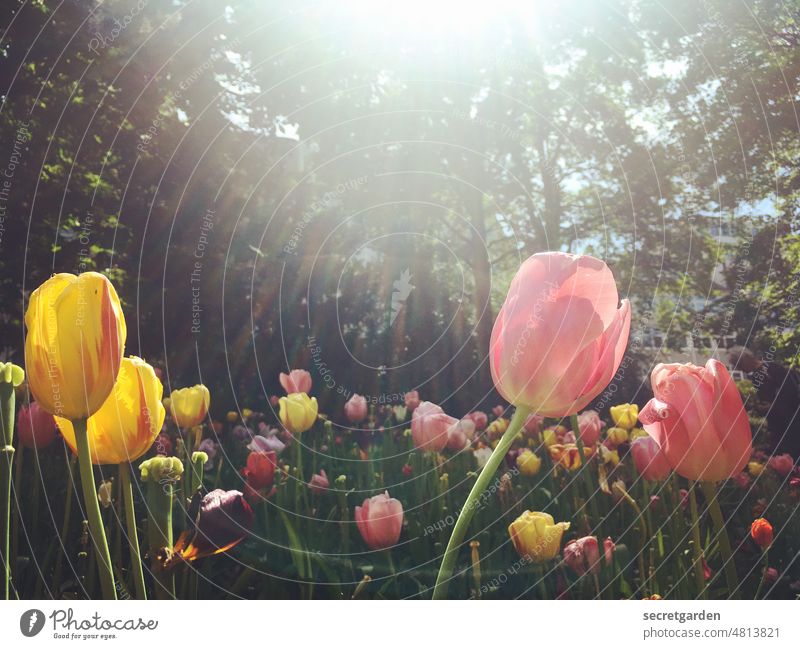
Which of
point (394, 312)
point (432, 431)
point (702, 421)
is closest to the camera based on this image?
point (702, 421)

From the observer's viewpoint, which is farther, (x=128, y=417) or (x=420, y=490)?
(x=420, y=490)

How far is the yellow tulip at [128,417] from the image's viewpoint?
0.63 m

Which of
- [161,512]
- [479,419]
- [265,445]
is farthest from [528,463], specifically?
[161,512]

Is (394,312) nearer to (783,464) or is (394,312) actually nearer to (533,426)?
(533,426)

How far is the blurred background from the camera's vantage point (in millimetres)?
1408

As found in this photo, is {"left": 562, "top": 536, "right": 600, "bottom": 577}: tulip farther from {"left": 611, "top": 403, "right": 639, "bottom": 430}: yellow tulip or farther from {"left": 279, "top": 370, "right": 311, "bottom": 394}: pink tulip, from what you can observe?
{"left": 279, "top": 370, "right": 311, "bottom": 394}: pink tulip

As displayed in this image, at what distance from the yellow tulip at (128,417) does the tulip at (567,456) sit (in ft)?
2.54

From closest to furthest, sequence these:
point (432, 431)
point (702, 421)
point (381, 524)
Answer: point (702, 421) → point (381, 524) → point (432, 431)

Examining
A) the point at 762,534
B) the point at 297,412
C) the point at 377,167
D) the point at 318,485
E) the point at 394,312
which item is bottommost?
the point at 762,534

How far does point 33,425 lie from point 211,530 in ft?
1.65

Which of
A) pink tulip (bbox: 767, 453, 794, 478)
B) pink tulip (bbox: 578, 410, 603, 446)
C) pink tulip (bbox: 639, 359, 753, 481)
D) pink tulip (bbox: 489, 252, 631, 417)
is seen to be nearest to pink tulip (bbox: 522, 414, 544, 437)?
pink tulip (bbox: 578, 410, 603, 446)

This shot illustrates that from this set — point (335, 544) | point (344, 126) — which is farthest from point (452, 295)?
point (335, 544)

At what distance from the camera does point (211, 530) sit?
2.05 ft

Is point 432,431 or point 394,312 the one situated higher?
point 394,312
